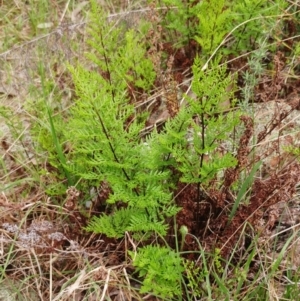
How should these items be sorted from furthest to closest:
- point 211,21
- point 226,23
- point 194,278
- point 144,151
Answer: point 226,23
point 211,21
point 194,278
point 144,151

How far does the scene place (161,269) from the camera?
6.39 ft

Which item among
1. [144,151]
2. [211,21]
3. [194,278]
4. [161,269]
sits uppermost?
[211,21]

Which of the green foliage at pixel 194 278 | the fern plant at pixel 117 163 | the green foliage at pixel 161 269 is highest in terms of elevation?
the fern plant at pixel 117 163

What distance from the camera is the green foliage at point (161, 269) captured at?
194cm

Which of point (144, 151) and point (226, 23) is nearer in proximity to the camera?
point (144, 151)

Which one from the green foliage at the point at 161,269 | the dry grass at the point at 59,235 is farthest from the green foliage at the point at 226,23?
the green foliage at the point at 161,269

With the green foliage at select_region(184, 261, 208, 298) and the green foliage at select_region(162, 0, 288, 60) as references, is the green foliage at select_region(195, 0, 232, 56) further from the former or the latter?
the green foliage at select_region(184, 261, 208, 298)

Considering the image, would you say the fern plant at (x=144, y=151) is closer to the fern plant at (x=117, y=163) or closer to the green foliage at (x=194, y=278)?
the fern plant at (x=117, y=163)

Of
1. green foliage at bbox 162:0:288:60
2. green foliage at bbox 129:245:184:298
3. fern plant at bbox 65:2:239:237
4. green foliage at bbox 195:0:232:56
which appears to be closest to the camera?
fern plant at bbox 65:2:239:237

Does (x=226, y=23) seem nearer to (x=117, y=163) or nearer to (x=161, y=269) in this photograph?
(x=117, y=163)

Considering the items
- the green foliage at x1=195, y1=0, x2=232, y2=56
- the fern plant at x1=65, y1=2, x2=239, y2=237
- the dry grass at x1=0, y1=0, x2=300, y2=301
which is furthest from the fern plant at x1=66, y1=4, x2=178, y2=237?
the green foliage at x1=195, y1=0, x2=232, y2=56

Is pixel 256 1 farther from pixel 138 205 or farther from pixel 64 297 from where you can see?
pixel 64 297

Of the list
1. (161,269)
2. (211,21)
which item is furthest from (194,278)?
(211,21)

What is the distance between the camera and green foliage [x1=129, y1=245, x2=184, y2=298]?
6.36ft
